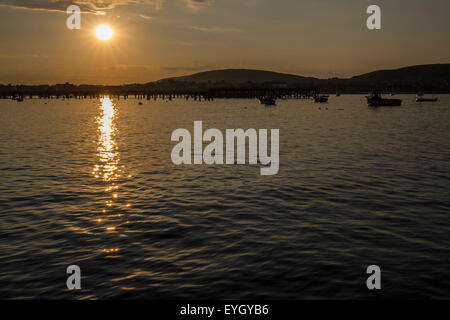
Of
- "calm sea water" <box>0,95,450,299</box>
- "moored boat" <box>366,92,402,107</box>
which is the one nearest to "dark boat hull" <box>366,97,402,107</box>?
"moored boat" <box>366,92,402,107</box>

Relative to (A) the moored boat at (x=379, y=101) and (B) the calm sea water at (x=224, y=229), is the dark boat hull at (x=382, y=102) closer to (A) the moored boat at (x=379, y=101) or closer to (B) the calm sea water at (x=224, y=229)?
(A) the moored boat at (x=379, y=101)

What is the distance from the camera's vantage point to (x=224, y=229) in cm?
1480

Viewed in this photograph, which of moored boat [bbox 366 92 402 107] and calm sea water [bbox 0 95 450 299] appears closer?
calm sea water [bbox 0 95 450 299]

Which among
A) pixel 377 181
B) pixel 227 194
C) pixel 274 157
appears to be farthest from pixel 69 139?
pixel 377 181

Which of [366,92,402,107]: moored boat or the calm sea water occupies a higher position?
[366,92,402,107]: moored boat

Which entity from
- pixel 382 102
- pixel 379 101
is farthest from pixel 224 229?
pixel 382 102

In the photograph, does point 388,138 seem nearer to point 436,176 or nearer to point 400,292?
point 436,176

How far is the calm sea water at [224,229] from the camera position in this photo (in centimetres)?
1040

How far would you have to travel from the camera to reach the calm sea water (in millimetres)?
10398

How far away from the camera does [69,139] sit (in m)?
46.2

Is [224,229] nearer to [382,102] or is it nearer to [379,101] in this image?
[379,101]

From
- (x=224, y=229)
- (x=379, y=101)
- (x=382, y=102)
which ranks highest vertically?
(x=379, y=101)

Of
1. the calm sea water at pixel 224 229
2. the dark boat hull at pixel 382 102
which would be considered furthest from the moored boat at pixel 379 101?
the calm sea water at pixel 224 229

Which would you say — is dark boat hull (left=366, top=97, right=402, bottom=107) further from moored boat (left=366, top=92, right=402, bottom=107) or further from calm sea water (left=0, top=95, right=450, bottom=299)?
calm sea water (left=0, top=95, right=450, bottom=299)
